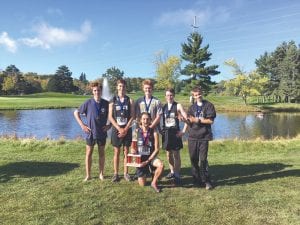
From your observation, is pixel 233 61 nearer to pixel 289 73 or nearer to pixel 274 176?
pixel 289 73

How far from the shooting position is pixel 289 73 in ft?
226

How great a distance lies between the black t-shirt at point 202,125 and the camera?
750cm

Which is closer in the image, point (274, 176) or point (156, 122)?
point (156, 122)

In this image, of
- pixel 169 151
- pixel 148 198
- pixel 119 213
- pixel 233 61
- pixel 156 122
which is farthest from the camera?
pixel 233 61

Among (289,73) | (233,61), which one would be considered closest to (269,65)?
(289,73)

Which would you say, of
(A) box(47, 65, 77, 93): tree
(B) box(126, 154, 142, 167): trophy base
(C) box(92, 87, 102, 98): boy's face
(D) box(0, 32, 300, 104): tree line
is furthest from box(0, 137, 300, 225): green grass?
(A) box(47, 65, 77, 93): tree

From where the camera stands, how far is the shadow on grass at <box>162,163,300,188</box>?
783 cm

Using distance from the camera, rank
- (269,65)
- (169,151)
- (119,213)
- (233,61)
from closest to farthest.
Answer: (119,213) < (169,151) < (233,61) < (269,65)

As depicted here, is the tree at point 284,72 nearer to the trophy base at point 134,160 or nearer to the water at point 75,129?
the water at point 75,129

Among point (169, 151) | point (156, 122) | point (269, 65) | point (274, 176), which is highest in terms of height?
point (269, 65)

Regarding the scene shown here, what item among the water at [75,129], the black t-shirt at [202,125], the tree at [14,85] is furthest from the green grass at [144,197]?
the tree at [14,85]

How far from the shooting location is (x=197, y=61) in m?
58.9

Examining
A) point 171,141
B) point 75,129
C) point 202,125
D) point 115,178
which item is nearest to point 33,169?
point 115,178

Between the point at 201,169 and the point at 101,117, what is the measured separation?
7.62ft
